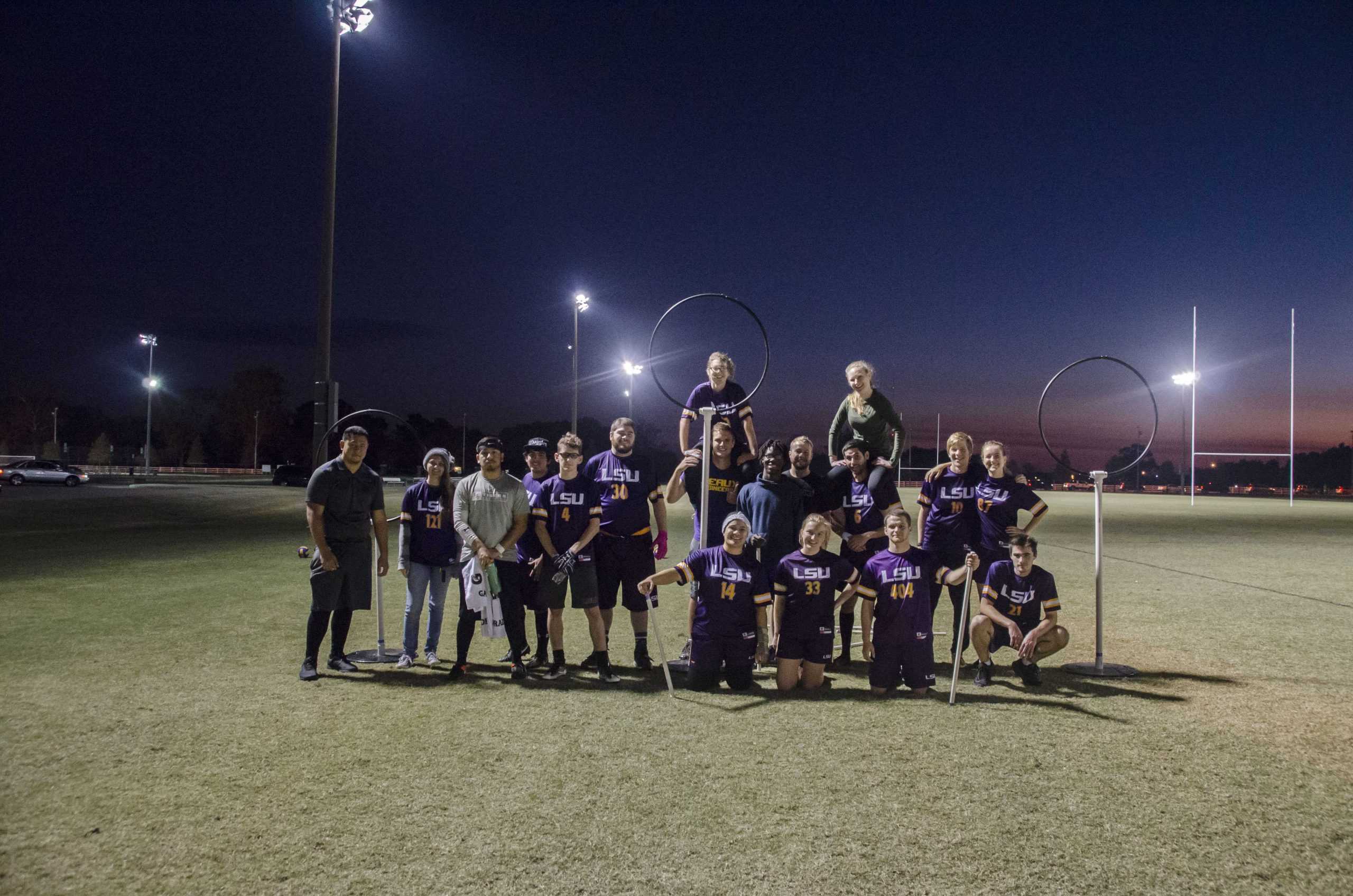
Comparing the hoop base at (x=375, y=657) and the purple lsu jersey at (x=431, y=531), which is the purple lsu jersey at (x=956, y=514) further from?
the hoop base at (x=375, y=657)

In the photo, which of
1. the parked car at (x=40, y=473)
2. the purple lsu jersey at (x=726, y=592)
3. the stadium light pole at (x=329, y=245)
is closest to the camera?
the purple lsu jersey at (x=726, y=592)

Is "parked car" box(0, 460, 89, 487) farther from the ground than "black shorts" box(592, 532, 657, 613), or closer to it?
closer to it

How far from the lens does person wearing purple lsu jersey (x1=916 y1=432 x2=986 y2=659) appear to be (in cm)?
687

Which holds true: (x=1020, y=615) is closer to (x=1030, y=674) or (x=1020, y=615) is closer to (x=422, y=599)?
(x=1030, y=674)

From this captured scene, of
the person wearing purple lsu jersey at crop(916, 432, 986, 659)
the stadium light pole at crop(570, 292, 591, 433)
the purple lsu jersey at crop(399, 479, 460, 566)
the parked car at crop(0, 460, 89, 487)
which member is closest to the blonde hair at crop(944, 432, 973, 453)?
the person wearing purple lsu jersey at crop(916, 432, 986, 659)

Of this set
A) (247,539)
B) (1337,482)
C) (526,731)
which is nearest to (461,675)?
(526,731)

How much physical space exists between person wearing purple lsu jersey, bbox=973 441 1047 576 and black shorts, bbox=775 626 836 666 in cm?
191

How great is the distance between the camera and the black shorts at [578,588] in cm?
640

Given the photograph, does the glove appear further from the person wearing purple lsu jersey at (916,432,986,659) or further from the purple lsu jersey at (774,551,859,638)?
the person wearing purple lsu jersey at (916,432,986,659)

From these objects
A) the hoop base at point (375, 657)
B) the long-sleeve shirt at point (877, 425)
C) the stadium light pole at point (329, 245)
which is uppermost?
the stadium light pole at point (329, 245)

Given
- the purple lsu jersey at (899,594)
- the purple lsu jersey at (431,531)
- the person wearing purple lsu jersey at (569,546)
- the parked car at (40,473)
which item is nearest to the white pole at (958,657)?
the purple lsu jersey at (899,594)

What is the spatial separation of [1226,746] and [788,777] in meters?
2.89

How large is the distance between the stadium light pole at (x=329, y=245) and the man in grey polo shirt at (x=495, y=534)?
11.3ft

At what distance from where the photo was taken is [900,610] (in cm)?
598
